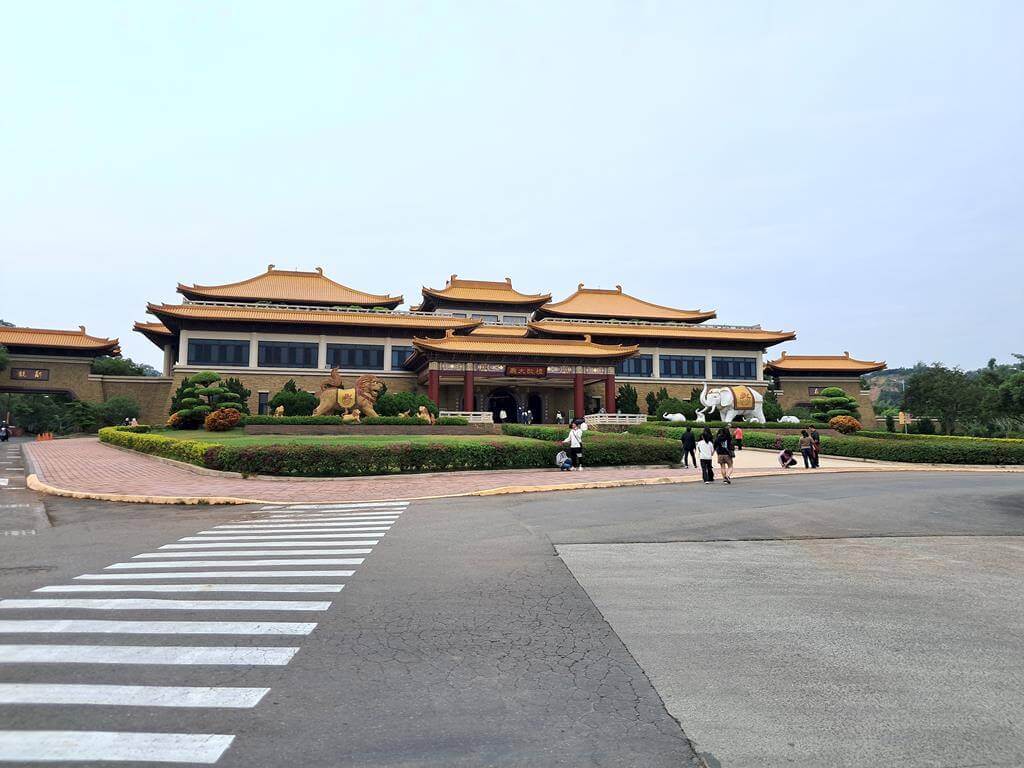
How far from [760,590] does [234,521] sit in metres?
8.81

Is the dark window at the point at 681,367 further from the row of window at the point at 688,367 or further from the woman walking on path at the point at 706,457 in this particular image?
the woman walking on path at the point at 706,457

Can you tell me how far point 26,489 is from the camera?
1554 centimetres

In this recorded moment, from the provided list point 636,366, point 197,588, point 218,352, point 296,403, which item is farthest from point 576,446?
point 218,352

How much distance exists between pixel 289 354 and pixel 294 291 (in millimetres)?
9679

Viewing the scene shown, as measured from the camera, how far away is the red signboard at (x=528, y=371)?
40781mm

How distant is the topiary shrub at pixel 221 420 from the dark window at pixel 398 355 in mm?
15584

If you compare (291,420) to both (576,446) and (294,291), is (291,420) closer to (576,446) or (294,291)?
(576,446)

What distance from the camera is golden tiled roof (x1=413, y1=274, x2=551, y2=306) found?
52.7 meters

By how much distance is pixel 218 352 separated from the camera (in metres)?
41.5

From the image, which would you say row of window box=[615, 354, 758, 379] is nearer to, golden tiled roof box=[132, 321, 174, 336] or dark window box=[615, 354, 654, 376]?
dark window box=[615, 354, 654, 376]

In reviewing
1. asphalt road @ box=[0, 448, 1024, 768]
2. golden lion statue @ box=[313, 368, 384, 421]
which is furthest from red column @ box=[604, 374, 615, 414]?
asphalt road @ box=[0, 448, 1024, 768]

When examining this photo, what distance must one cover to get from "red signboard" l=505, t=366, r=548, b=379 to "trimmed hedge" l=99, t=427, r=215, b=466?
21737 mm

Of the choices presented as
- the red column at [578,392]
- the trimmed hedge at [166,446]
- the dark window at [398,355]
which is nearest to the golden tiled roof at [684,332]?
the red column at [578,392]

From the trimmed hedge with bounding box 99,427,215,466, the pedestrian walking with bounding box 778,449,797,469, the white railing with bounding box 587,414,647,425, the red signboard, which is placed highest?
the red signboard
